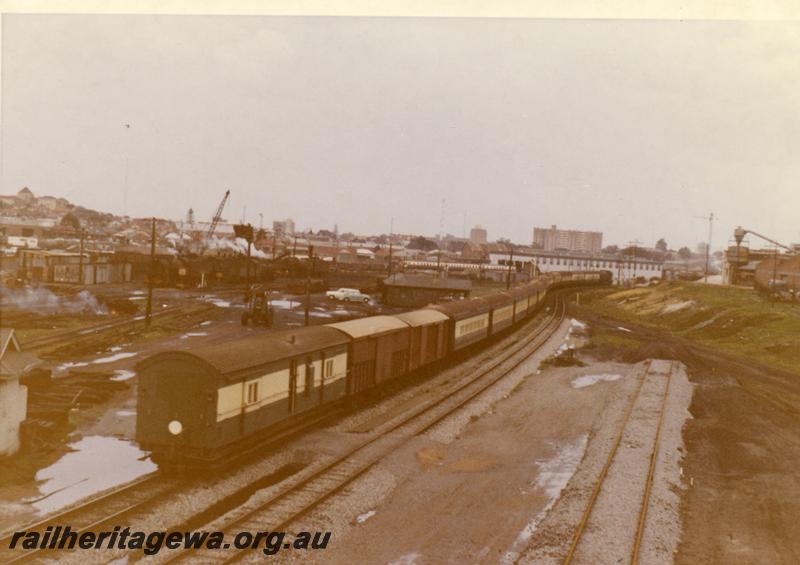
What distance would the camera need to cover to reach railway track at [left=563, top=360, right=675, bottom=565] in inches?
581

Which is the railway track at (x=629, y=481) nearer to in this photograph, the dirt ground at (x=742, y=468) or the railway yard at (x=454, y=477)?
the railway yard at (x=454, y=477)

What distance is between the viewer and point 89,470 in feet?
59.7

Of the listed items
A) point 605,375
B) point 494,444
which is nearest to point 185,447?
point 494,444

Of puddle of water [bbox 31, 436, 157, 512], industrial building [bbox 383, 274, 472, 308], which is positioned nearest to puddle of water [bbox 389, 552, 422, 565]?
puddle of water [bbox 31, 436, 157, 512]

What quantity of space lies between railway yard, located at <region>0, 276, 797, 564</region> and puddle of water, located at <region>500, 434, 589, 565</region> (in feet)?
0.19

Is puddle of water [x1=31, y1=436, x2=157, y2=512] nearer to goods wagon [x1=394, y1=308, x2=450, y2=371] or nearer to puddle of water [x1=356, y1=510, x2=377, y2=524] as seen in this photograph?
puddle of water [x1=356, y1=510, x2=377, y2=524]

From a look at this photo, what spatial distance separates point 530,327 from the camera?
59.1m

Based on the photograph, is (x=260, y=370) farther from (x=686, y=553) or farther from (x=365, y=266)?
(x=365, y=266)

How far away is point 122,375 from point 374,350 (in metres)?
12.6

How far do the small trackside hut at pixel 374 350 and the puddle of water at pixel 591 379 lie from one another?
10028 mm

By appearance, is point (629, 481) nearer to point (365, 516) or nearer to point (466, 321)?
point (365, 516)

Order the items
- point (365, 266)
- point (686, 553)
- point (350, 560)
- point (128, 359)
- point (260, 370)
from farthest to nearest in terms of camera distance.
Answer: point (365, 266)
point (128, 359)
point (260, 370)
point (686, 553)
point (350, 560)

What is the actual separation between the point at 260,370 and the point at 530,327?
43.3 m

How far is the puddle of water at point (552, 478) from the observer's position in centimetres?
1477
